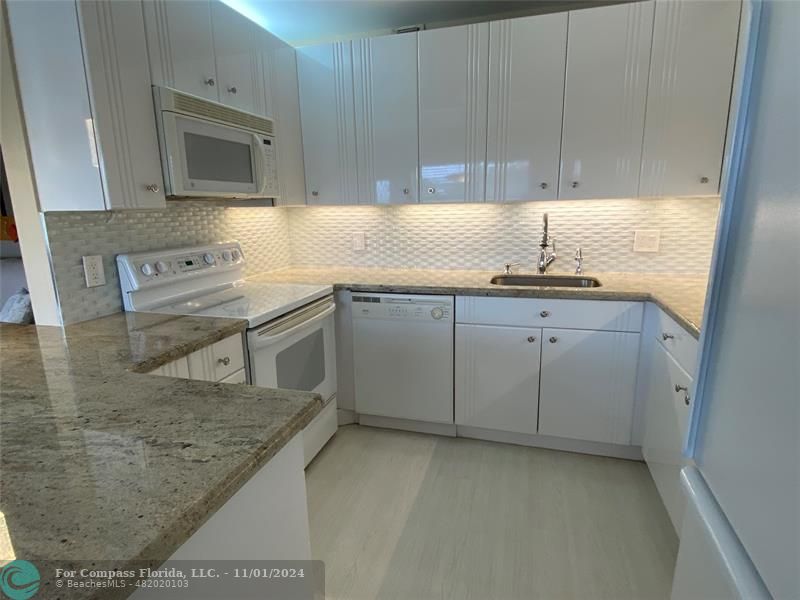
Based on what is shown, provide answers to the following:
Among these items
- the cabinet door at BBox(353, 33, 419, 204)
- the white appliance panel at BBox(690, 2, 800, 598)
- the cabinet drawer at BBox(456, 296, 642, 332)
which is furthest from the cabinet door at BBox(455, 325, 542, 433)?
the white appliance panel at BBox(690, 2, 800, 598)

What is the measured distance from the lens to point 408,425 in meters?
2.62

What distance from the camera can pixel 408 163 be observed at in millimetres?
2508

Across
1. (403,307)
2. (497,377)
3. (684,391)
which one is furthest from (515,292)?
(684,391)

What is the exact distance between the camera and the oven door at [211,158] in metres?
1.70

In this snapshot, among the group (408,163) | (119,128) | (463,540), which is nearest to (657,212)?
(408,163)

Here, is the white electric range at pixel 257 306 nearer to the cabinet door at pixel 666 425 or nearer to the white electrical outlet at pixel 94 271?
the white electrical outlet at pixel 94 271

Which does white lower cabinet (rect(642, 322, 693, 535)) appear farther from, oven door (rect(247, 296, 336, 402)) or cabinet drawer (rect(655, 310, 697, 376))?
oven door (rect(247, 296, 336, 402))

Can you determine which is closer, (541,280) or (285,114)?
(285,114)

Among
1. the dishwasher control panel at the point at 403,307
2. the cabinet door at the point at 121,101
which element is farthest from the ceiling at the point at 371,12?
the dishwasher control panel at the point at 403,307

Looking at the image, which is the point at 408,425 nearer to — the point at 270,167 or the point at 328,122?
the point at 270,167

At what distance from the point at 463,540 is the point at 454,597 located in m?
0.27

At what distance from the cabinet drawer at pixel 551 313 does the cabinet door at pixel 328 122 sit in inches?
40.2

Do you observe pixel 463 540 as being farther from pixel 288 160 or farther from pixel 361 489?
pixel 288 160

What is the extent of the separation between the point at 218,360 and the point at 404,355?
3.64 feet
